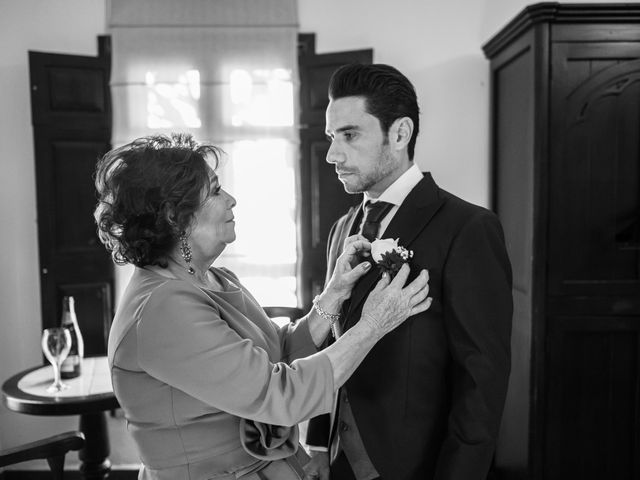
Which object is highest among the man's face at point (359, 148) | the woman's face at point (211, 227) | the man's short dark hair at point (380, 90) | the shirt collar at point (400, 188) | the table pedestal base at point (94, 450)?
the man's short dark hair at point (380, 90)

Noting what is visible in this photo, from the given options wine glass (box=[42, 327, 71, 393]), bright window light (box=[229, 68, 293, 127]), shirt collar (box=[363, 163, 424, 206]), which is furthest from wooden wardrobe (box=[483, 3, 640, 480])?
wine glass (box=[42, 327, 71, 393])

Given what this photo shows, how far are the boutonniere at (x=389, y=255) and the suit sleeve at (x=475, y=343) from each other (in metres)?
0.11

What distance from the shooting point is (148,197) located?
4.53 ft

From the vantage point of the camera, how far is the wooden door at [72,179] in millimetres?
3479

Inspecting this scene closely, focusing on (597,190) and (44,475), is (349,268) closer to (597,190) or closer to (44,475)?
(597,190)

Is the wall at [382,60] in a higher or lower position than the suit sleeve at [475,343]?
higher

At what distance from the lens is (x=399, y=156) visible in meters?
1.69

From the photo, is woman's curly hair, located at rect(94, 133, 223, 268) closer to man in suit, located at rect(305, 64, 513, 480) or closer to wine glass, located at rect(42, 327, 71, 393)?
man in suit, located at rect(305, 64, 513, 480)

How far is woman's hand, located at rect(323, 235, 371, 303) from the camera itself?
1.61 meters

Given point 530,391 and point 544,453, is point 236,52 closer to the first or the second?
point 530,391

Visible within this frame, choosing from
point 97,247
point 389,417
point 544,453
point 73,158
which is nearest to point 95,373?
point 97,247

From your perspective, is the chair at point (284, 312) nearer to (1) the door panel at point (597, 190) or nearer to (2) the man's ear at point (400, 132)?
(1) the door panel at point (597, 190)

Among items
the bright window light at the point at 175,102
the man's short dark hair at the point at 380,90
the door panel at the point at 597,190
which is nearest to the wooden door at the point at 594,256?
the door panel at the point at 597,190

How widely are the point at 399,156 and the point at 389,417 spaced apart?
0.72 meters
